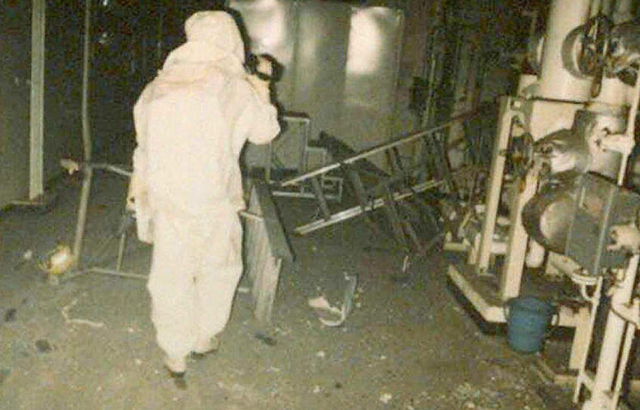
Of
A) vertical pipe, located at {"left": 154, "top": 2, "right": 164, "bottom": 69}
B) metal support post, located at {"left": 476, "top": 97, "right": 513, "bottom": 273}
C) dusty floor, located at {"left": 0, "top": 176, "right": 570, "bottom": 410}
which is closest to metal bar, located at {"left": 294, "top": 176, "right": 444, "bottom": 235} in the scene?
A: dusty floor, located at {"left": 0, "top": 176, "right": 570, "bottom": 410}

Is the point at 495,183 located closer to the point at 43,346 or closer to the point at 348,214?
the point at 348,214

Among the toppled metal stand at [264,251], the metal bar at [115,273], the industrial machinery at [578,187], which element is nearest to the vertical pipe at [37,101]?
the metal bar at [115,273]

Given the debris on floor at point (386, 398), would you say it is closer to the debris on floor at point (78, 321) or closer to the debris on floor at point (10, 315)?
the debris on floor at point (78, 321)

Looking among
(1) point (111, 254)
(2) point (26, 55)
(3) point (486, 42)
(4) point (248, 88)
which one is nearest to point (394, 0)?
(3) point (486, 42)

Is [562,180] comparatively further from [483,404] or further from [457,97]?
[457,97]

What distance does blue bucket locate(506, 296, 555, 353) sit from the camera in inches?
204

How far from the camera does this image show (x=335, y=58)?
10.9 metres

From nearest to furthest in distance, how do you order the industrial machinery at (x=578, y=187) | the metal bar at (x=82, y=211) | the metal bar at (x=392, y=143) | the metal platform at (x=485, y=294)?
the industrial machinery at (x=578, y=187) < the metal platform at (x=485, y=294) < the metal bar at (x=82, y=211) < the metal bar at (x=392, y=143)

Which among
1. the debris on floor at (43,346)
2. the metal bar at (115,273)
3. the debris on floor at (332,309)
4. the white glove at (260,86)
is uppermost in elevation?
the white glove at (260,86)

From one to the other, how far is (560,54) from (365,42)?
584 centimetres

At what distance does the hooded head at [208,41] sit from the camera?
13.7ft

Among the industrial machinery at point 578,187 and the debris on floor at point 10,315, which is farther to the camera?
the debris on floor at point 10,315

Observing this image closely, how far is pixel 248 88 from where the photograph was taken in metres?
4.27

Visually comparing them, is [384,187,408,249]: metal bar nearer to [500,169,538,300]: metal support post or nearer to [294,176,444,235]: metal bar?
[294,176,444,235]: metal bar
